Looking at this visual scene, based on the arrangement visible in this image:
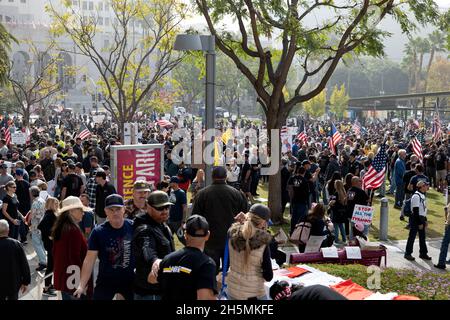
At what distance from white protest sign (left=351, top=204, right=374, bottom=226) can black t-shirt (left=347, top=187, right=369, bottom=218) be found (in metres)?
0.46

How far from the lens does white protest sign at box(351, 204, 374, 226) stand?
13.1 meters

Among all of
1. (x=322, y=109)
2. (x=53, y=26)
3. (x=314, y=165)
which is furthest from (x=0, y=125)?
(x=322, y=109)

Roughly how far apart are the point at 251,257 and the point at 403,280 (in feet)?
13.1

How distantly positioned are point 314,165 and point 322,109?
220 ft

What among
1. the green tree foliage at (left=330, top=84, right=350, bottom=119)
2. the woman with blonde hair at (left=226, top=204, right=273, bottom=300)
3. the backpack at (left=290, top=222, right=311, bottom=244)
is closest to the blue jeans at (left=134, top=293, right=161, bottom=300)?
the woman with blonde hair at (left=226, top=204, right=273, bottom=300)

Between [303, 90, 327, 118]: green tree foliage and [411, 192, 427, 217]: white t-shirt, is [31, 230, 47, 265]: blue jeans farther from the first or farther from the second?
[303, 90, 327, 118]: green tree foliage

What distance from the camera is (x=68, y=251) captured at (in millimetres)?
7336

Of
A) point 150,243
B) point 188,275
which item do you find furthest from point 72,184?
point 188,275

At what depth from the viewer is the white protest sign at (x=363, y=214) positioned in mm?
13102

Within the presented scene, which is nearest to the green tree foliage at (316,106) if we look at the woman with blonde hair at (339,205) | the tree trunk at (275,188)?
the tree trunk at (275,188)

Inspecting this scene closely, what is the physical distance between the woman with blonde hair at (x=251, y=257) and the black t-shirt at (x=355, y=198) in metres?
7.61

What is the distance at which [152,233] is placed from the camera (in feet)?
19.8

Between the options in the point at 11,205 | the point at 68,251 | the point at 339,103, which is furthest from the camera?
the point at 339,103

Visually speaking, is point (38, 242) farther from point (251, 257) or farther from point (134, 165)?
point (251, 257)
